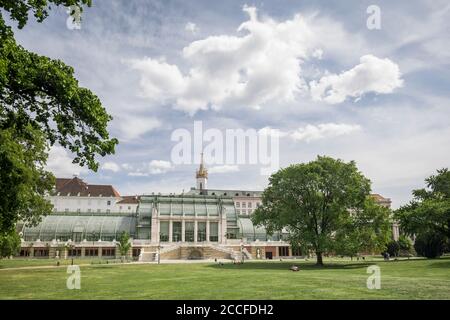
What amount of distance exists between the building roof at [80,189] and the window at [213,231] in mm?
59255

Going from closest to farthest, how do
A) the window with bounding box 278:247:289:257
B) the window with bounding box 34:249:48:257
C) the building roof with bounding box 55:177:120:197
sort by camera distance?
1. the window with bounding box 34:249:48:257
2. the window with bounding box 278:247:289:257
3. the building roof with bounding box 55:177:120:197

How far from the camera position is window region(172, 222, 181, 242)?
10172 centimetres

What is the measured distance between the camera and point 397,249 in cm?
8694

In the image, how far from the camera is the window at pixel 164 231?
330ft

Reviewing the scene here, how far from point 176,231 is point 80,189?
195 ft

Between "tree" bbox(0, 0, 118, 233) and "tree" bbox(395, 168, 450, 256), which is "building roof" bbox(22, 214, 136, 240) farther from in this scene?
"tree" bbox(0, 0, 118, 233)

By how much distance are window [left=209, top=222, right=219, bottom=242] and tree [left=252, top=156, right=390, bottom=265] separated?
1844 inches

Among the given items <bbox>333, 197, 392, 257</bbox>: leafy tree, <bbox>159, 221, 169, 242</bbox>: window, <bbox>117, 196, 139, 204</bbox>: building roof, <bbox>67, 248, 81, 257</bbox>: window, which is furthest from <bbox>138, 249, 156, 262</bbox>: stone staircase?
<bbox>117, 196, 139, 204</bbox>: building roof

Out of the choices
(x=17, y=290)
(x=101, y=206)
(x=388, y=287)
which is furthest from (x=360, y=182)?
(x=101, y=206)

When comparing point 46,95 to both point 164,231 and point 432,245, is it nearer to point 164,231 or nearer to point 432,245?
point 432,245

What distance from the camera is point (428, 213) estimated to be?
182 ft
